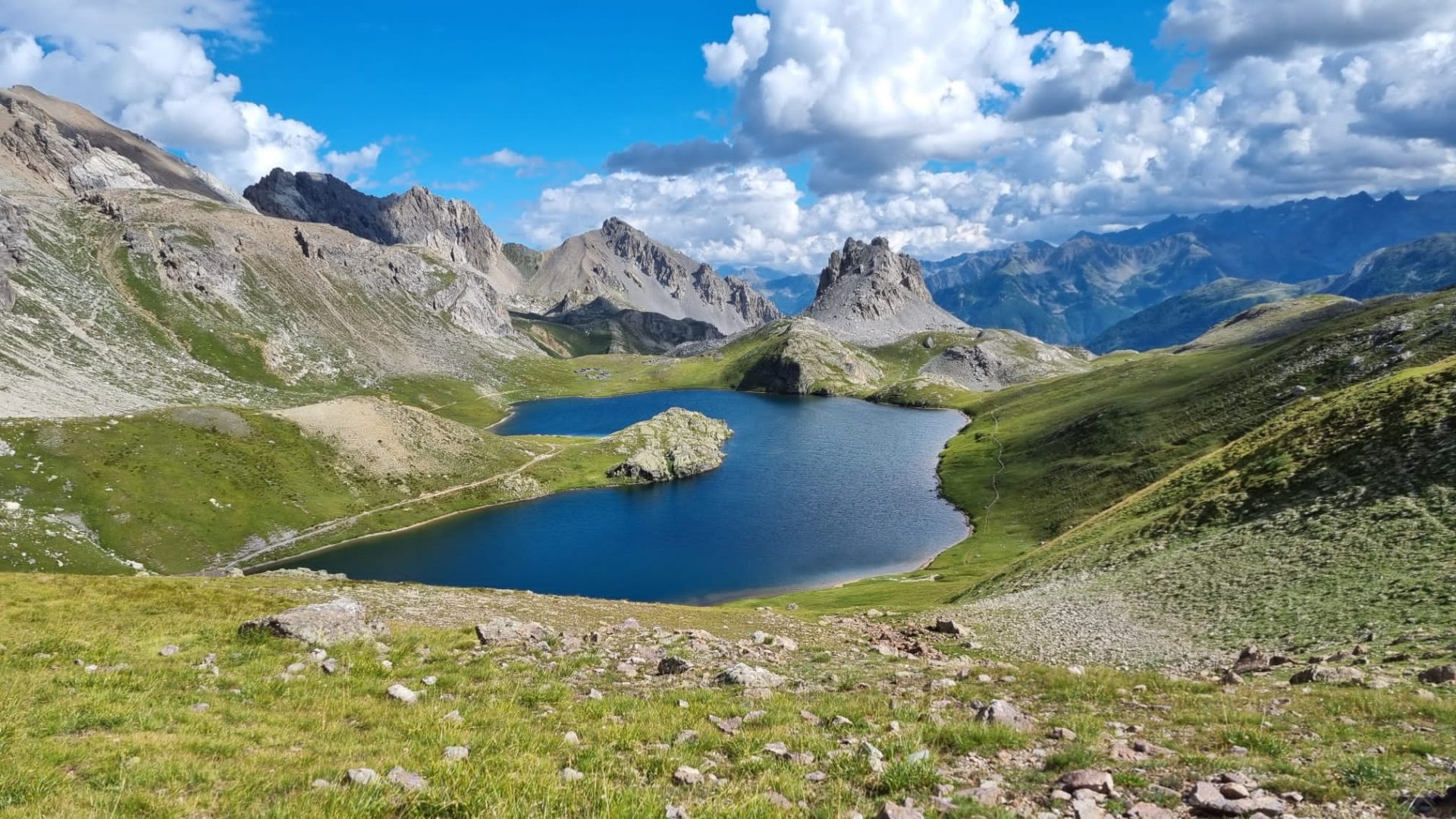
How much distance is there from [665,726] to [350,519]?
144449 millimetres

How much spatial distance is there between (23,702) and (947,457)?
185m

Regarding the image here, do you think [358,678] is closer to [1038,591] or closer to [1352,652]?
[1352,652]

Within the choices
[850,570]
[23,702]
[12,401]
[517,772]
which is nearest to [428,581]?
[850,570]

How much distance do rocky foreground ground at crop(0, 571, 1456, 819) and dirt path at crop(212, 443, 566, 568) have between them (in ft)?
348

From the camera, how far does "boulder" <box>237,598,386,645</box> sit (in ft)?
72.8

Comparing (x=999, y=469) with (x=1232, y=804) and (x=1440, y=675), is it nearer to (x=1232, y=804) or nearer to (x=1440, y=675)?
(x=1440, y=675)

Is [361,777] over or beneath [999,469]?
over

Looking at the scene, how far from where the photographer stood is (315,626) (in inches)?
890

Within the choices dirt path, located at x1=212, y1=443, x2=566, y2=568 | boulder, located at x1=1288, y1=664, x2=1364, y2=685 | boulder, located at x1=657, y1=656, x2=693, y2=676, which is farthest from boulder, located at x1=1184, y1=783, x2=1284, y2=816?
dirt path, located at x1=212, y1=443, x2=566, y2=568

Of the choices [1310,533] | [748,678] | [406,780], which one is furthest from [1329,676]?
[406,780]

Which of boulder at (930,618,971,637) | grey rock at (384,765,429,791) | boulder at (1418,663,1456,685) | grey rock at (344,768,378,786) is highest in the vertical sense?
grey rock at (344,768,378,786)

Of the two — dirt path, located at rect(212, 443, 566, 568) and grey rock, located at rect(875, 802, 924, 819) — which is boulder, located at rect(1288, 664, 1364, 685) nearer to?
grey rock, located at rect(875, 802, 924, 819)

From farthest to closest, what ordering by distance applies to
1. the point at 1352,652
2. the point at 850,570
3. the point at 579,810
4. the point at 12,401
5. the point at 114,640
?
the point at 12,401, the point at 850,570, the point at 1352,652, the point at 114,640, the point at 579,810

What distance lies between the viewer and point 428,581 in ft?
349
